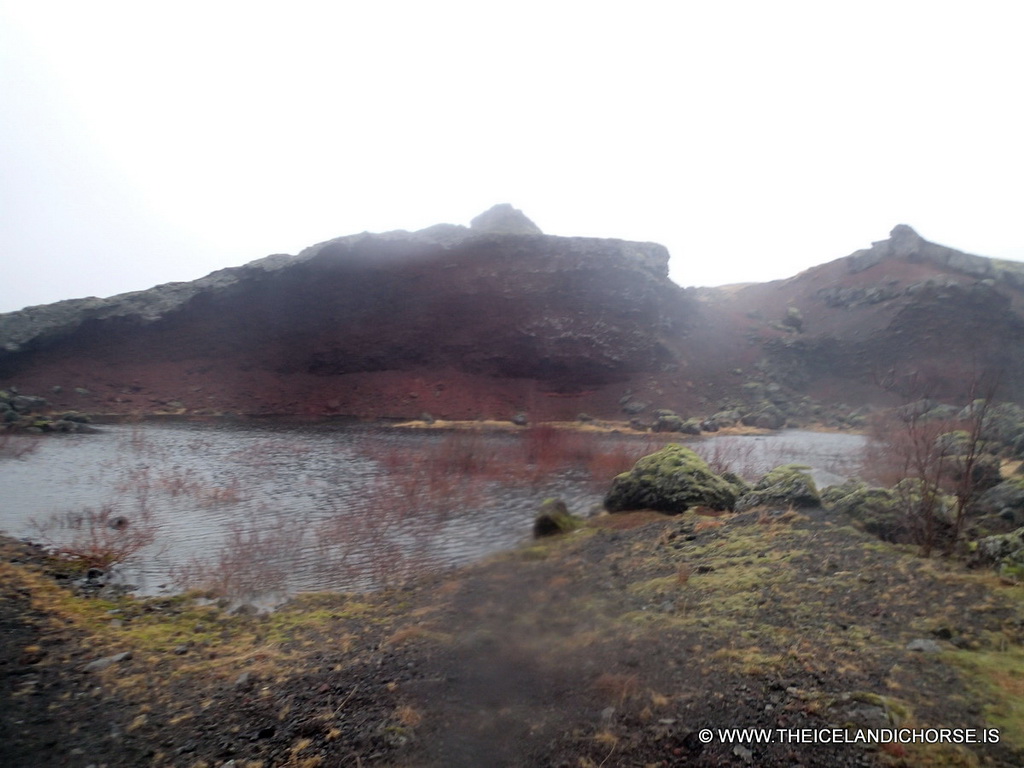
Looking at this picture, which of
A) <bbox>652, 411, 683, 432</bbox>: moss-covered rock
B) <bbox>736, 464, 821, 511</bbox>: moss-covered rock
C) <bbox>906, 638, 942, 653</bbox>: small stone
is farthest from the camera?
<bbox>652, 411, 683, 432</bbox>: moss-covered rock

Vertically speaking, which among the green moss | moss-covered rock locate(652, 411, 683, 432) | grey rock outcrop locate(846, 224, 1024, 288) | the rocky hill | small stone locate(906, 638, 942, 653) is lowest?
moss-covered rock locate(652, 411, 683, 432)

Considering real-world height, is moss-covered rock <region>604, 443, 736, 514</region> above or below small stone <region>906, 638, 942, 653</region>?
below

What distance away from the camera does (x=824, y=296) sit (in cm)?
4544

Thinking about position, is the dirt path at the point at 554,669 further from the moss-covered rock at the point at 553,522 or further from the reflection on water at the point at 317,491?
the moss-covered rock at the point at 553,522

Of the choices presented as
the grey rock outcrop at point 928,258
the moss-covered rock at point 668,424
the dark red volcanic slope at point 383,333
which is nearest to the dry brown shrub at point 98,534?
the moss-covered rock at point 668,424

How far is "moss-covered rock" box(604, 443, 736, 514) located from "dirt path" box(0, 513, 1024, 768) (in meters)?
3.15

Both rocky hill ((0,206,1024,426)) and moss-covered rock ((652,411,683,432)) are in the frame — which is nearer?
moss-covered rock ((652,411,683,432))

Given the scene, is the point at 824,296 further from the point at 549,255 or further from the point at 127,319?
the point at 127,319

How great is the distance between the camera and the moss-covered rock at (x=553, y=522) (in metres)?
10.1

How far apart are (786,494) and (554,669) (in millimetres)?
6295

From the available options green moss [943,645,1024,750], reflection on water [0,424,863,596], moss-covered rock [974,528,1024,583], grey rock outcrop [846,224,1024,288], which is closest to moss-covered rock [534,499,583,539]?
reflection on water [0,424,863,596]

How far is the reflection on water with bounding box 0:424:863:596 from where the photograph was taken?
30.2 feet

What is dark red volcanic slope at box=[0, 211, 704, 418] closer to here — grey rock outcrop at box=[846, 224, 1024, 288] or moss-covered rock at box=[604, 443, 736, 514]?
grey rock outcrop at box=[846, 224, 1024, 288]

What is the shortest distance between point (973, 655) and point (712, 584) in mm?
2461
